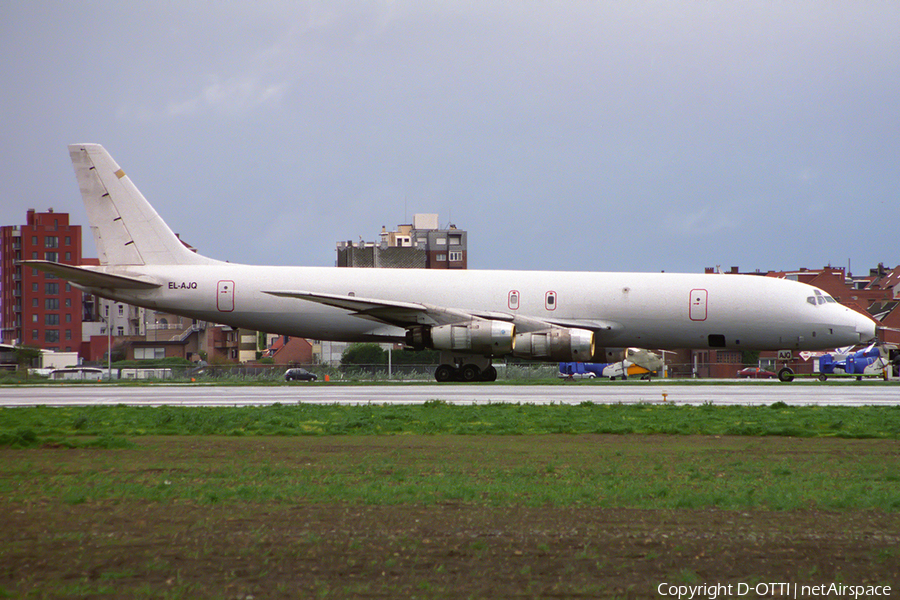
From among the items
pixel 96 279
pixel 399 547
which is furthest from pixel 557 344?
pixel 399 547

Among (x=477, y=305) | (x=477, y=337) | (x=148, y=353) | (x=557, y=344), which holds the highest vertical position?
(x=477, y=305)

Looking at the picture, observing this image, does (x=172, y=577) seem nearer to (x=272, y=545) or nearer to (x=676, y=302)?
(x=272, y=545)

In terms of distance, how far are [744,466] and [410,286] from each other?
19.4 metres

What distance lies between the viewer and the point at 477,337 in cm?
2608

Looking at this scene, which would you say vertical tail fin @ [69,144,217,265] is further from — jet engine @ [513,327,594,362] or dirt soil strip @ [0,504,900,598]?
dirt soil strip @ [0,504,900,598]

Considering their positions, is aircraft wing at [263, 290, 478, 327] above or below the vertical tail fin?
below

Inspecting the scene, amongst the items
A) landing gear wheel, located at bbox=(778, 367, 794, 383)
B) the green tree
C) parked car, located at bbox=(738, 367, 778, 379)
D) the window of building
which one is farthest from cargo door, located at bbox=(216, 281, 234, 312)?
the window of building

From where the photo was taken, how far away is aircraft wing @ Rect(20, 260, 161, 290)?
89.5 ft

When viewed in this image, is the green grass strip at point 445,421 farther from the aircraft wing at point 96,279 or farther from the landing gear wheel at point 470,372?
the aircraft wing at point 96,279

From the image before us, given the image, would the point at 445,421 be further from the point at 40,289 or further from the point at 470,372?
the point at 40,289

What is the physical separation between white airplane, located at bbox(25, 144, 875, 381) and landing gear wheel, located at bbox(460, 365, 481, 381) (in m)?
0.03

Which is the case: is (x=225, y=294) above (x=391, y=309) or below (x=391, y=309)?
above

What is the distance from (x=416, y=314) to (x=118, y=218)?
37.9 feet

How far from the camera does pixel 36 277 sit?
134 meters
